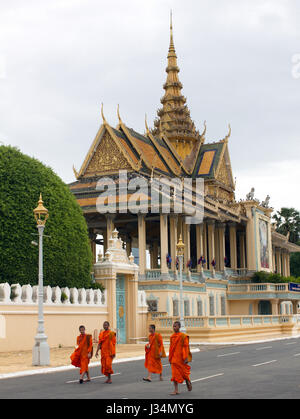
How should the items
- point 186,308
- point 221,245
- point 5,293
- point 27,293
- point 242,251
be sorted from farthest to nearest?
point 242,251
point 221,245
point 186,308
point 27,293
point 5,293

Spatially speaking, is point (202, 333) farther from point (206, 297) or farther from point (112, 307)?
point (206, 297)

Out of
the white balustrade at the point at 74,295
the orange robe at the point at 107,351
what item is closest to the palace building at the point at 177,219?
the white balustrade at the point at 74,295

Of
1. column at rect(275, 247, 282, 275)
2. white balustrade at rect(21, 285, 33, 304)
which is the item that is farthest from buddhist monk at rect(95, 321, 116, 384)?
column at rect(275, 247, 282, 275)

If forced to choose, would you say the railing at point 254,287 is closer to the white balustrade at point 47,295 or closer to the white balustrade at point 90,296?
the white balustrade at point 90,296

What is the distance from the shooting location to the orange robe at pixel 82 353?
15031 millimetres

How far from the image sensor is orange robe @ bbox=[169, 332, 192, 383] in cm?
1231

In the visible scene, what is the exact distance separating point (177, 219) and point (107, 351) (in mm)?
32494

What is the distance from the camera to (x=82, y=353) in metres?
15.1

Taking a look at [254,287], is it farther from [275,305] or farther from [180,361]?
[180,361]

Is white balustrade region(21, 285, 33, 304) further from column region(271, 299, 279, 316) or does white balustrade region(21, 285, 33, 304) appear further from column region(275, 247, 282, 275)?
column region(275, 247, 282, 275)

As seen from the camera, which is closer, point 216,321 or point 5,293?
point 5,293

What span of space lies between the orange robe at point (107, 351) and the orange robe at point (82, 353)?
32cm

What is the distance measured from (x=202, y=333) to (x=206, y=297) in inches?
611

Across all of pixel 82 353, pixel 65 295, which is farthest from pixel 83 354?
pixel 65 295
